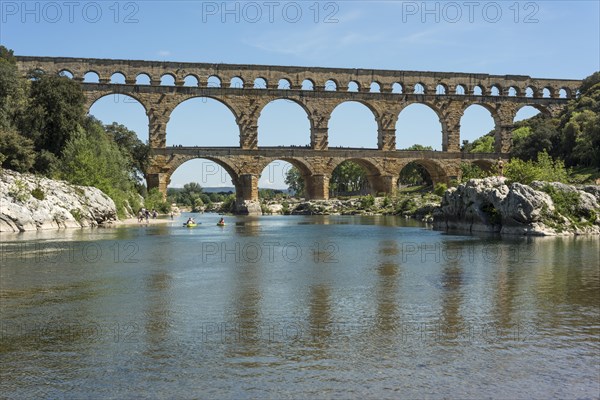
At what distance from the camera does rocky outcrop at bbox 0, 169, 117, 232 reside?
30078 mm

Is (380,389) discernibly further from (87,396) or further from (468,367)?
(87,396)

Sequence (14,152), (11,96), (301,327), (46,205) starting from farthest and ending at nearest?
(11,96) → (14,152) → (46,205) → (301,327)

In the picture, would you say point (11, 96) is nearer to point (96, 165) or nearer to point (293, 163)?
point (96, 165)

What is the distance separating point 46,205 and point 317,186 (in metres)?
32.9

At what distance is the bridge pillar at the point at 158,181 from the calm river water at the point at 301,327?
3970 cm

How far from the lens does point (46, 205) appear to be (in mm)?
32875

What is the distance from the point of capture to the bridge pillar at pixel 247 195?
59834 mm

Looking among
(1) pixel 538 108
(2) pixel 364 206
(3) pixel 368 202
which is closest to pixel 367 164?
(3) pixel 368 202

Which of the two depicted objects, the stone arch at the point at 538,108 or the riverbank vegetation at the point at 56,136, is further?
the stone arch at the point at 538,108

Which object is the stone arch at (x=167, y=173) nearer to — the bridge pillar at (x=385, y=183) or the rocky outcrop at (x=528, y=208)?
the bridge pillar at (x=385, y=183)

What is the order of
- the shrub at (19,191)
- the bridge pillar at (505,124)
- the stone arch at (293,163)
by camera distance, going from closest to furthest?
the shrub at (19,191)
the stone arch at (293,163)
the bridge pillar at (505,124)

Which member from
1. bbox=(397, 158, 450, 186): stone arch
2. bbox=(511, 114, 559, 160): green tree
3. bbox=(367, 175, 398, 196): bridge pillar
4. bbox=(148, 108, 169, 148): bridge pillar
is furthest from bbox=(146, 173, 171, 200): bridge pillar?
bbox=(511, 114, 559, 160): green tree

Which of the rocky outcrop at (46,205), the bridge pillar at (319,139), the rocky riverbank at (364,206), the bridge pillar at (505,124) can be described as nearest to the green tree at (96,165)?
the rocky outcrop at (46,205)

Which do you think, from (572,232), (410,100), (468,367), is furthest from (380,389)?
(410,100)
